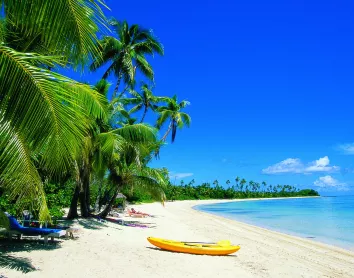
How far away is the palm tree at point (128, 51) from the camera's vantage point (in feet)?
58.4

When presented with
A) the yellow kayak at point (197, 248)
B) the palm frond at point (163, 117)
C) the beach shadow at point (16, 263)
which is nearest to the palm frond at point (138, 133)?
the yellow kayak at point (197, 248)

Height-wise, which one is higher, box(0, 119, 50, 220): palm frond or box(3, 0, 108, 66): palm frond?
box(3, 0, 108, 66): palm frond

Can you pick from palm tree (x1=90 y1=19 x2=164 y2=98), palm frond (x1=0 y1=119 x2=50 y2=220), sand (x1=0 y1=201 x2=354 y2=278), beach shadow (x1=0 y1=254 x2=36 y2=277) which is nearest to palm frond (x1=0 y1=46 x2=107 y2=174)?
palm frond (x1=0 y1=119 x2=50 y2=220)

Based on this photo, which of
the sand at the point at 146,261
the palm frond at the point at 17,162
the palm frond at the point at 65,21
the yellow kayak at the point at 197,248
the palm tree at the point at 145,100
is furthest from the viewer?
the palm tree at the point at 145,100

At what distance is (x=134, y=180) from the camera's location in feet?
49.4

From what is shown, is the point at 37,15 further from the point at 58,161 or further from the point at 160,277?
the point at 160,277

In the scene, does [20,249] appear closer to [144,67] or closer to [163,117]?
[144,67]

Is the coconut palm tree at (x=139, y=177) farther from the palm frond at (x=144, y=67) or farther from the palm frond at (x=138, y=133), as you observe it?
the palm frond at (x=144, y=67)

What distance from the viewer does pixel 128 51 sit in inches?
714

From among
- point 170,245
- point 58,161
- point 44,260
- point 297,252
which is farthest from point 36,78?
point 297,252

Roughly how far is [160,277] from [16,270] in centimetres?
250

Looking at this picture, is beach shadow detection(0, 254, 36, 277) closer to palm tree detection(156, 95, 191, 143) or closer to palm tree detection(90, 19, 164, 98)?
palm tree detection(90, 19, 164, 98)

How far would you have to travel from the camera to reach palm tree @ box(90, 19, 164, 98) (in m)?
17.8

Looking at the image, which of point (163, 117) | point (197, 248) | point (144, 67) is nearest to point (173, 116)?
point (163, 117)
